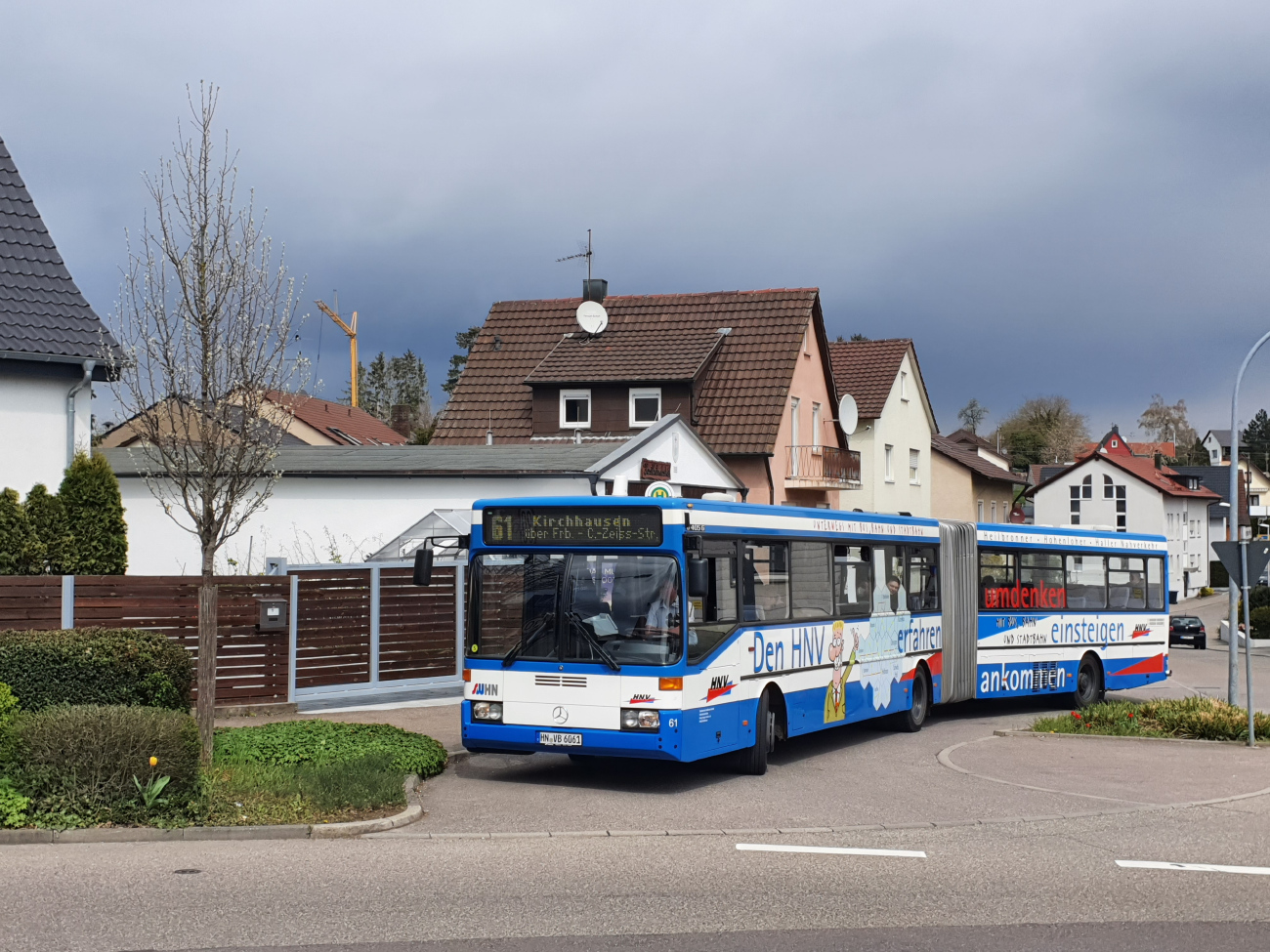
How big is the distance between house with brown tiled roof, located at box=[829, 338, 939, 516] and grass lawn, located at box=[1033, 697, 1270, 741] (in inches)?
1130

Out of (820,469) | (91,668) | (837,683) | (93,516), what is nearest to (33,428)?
(93,516)

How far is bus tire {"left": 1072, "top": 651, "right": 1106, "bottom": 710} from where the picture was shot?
22578 millimetres

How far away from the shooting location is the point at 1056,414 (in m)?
116

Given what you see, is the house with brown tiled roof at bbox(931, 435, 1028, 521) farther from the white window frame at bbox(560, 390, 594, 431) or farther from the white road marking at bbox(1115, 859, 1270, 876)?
the white road marking at bbox(1115, 859, 1270, 876)

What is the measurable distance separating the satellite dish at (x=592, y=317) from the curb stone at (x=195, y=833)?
30100mm

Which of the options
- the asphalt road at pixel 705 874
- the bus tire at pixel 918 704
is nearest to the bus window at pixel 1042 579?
the bus tire at pixel 918 704

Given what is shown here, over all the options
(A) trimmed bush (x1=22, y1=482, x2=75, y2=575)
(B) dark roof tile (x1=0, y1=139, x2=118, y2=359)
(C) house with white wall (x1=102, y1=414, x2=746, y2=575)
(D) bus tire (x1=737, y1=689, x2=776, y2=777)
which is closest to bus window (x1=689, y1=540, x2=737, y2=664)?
(D) bus tire (x1=737, y1=689, x2=776, y2=777)

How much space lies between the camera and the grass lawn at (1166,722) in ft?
55.7

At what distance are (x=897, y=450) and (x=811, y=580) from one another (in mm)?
37221

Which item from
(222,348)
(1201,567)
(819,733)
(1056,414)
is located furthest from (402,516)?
(1056,414)

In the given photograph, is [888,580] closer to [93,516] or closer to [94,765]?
[93,516]

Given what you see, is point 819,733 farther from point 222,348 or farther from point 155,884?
point 155,884

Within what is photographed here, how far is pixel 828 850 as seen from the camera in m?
9.91

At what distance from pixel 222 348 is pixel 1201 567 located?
94.1 metres
